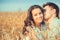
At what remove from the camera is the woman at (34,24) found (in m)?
1.14

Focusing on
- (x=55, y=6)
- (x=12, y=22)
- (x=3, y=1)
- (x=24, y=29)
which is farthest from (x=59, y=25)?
(x=3, y=1)

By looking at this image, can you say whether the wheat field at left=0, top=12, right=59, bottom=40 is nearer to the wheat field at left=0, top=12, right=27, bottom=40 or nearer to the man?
the wheat field at left=0, top=12, right=27, bottom=40

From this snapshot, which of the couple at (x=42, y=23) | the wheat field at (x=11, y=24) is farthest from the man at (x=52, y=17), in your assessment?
the wheat field at (x=11, y=24)

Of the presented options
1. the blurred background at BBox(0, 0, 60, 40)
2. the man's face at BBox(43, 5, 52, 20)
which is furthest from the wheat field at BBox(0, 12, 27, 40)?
the man's face at BBox(43, 5, 52, 20)

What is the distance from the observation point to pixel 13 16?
1.17 m

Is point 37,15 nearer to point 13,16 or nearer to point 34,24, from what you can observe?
point 34,24

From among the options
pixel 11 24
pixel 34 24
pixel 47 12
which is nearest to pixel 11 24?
pixel 11 24

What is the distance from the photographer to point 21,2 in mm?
1183

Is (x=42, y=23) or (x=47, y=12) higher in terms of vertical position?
(x=47, y=12)

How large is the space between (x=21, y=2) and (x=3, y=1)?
0.18m

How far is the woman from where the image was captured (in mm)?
1138

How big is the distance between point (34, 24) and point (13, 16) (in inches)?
8.6

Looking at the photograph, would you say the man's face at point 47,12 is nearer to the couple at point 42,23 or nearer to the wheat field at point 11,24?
the couple at point 42,23

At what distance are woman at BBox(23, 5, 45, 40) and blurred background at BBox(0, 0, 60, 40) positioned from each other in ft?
0.14
